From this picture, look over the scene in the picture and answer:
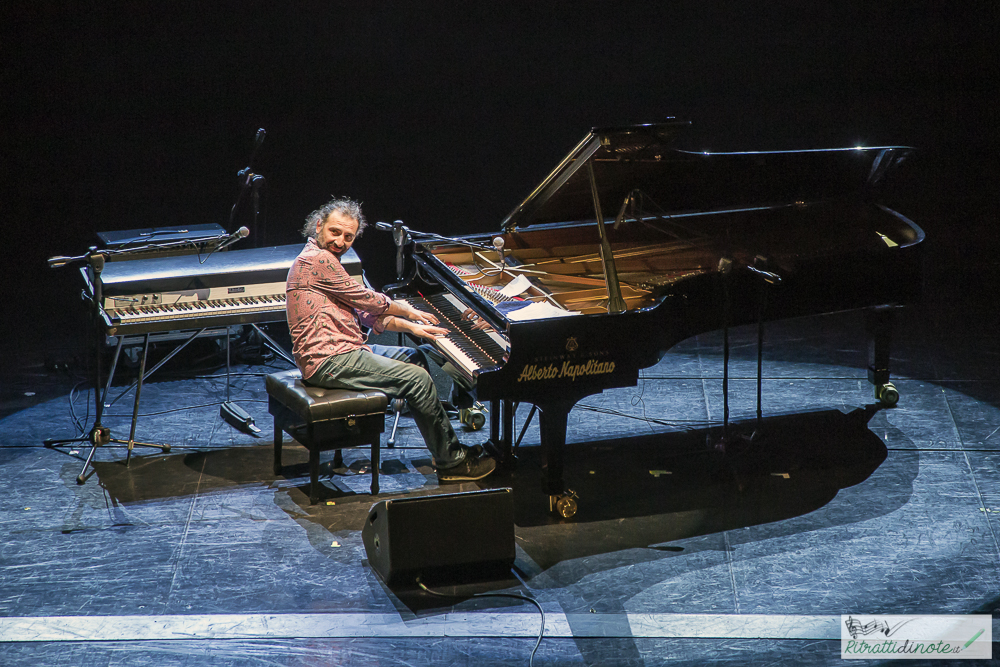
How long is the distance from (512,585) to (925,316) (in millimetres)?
5145

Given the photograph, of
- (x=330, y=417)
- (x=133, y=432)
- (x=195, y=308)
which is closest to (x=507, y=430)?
(x=330, y=417)

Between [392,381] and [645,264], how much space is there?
5.05ft

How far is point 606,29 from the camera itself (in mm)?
7855

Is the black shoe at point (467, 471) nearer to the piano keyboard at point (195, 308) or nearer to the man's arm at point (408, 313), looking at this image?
the man's arm at point (408, 313)

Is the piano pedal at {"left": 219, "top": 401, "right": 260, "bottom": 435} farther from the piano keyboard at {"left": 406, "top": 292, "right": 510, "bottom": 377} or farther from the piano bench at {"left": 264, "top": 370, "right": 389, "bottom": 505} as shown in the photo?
the piano keyboard at {"left": 406, "top": 292, "right": 510, "bottom": 377}

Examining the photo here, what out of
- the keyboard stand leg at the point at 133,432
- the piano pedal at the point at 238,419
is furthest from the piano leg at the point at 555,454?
the keyboard stand leg at the point at 133,432

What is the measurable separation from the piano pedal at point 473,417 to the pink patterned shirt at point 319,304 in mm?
965

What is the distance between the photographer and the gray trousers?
498 centimetres

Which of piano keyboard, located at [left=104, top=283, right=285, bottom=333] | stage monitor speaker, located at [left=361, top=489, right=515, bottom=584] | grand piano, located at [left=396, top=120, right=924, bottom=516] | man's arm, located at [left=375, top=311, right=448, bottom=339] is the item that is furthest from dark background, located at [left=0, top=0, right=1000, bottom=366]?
stage monitor speaker, located at [left=361, top=489, right=515, bottom=584]

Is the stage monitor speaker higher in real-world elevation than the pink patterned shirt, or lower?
lower

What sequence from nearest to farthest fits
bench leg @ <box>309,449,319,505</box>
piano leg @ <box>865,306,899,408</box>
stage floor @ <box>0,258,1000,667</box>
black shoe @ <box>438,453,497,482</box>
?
stage floor @ <box>0,258,1000,667</box> < bench leg @ <box>309,449,319,505</box> < black shoe @ <box>438,453,497,482</box> < piano leg @ <box>865,306,899,408</box>

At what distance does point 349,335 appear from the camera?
16.8 feet

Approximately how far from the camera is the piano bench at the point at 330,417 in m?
4.82

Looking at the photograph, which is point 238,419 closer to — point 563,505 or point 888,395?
point 563,505
